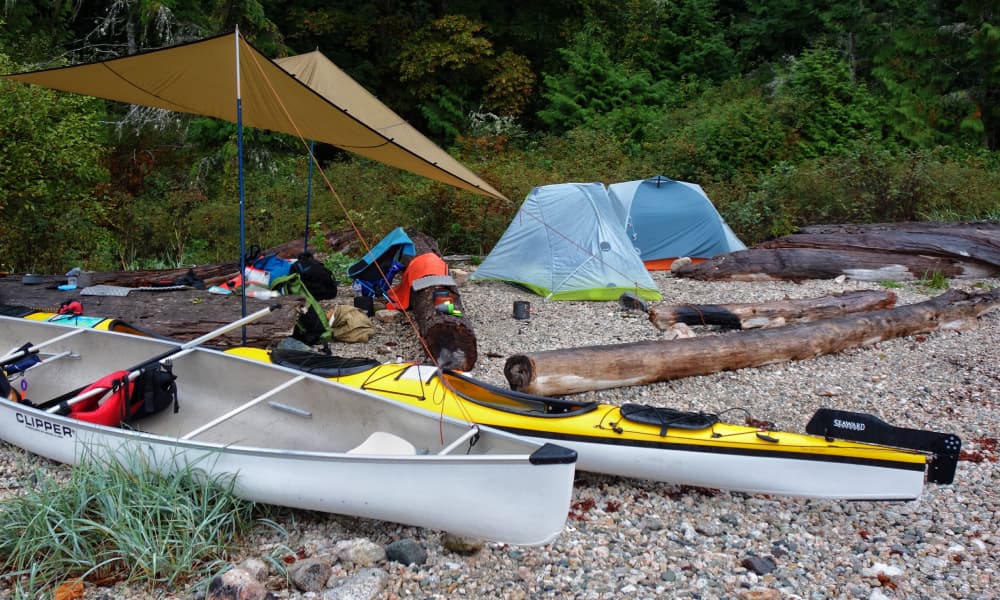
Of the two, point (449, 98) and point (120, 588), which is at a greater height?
point (449, 98)

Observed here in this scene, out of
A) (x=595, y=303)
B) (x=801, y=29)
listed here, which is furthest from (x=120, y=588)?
(x=801, y=29)

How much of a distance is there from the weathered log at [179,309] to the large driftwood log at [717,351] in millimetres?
2139

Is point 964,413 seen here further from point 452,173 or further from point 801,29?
point 801,29

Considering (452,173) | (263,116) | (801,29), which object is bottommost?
(452,173)

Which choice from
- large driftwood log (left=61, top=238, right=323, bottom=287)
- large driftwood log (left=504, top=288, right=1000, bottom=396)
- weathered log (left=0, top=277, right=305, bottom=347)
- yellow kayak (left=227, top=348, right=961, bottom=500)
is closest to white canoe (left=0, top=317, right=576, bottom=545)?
yellow kayak (left=227, top=348, right=961, bottom=500)

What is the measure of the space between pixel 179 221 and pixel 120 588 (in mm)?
8716

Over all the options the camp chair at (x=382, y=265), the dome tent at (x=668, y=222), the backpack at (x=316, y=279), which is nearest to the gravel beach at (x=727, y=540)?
the backpack at (x=316, y=279)

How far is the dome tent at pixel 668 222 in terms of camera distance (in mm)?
10078

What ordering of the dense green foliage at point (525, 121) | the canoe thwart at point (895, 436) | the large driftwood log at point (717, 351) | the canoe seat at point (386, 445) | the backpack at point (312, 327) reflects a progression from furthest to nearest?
the dense green foliage at point (525, 121)
the backpack at point (312, 327)
the large driftwood log at point (717, 351)
the canoe seat at point (386, 445)
the canoe thwart at point (895, 436)

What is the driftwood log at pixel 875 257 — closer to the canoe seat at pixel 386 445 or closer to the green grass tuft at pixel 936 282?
the green grass tuft at pixel 936 282

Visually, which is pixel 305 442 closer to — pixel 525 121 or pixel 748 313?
pixel 748 313

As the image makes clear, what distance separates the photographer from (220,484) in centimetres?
322

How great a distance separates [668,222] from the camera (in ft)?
33.2

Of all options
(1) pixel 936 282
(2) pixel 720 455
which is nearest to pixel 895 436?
(2) pixel 720 455
